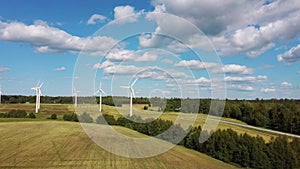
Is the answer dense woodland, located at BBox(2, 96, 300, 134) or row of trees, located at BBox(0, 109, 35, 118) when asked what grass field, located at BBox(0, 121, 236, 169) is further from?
row of trees, located at BBox(0, 109, 35, 118)

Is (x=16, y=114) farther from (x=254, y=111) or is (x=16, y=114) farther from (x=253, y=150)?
(x=253, y=150)

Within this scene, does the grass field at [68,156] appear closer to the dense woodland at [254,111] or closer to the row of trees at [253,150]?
the row of trees at [253,150]

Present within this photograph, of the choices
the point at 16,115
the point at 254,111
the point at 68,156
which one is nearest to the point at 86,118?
the point at 16,115

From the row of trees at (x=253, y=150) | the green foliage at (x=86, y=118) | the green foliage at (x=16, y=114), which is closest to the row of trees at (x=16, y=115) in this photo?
the green foliage at (x=16, y=114)

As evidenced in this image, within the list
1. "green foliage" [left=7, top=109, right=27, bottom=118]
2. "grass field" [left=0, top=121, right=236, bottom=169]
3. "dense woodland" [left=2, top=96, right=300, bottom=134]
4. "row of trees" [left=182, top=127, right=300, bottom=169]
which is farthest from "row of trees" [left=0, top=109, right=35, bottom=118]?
"row of trees" [left=182, top=127, right=300, bottom=169]

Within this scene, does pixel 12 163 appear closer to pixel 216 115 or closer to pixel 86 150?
pixel 86 150

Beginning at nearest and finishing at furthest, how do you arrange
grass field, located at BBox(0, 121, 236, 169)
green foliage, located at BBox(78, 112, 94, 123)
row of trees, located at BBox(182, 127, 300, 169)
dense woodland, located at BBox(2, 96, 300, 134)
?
1. grass field, located at BBox(0, 121, 236, 169)
2. row of trees, located at BBox(182, 127, 300, 169)
3. dense woodland, located at BBox(2, 96, 300, 134)
4. green foliage, located at BBox(78, 112, 94, 123)
